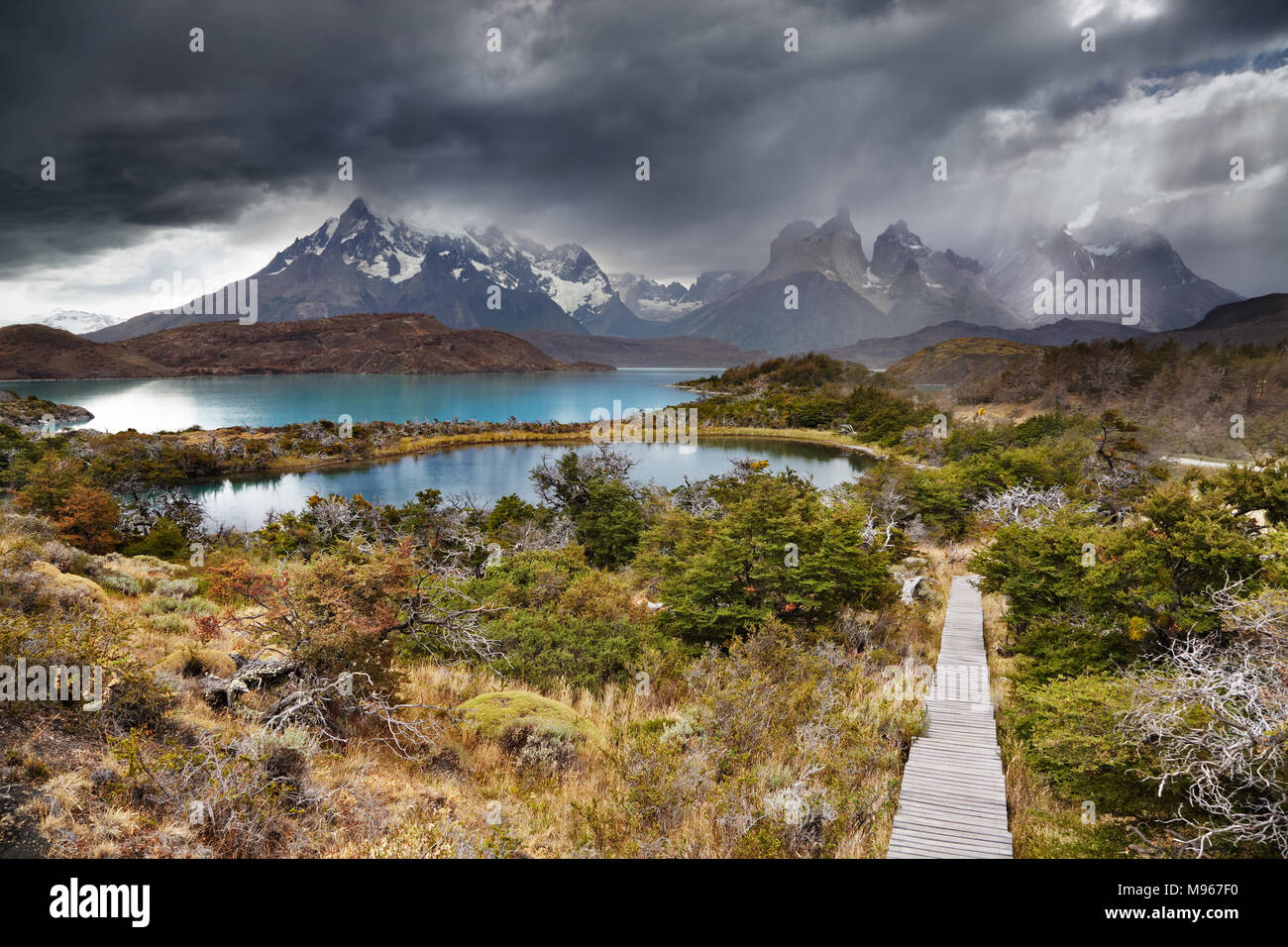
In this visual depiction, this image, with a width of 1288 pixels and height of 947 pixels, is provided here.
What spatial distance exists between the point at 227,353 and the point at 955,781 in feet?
710

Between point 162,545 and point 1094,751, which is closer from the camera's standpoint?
point 1094,751

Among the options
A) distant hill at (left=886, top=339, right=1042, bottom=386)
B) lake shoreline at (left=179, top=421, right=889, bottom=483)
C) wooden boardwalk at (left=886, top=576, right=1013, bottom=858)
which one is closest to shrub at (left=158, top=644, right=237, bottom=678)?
wooden boardwalk at (left=886, top=576, right=1013, bottom=858)

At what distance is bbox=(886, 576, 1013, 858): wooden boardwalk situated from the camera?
522 centimetres

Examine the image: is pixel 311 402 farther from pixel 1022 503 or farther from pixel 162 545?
pixel 1022 503

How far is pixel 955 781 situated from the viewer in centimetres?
621

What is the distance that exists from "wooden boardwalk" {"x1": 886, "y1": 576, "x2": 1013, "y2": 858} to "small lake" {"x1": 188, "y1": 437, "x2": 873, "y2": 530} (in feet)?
74.7

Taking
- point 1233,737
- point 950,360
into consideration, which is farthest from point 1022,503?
point 950,360

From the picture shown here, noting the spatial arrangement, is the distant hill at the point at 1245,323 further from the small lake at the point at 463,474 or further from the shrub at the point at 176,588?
the shrub at the point at 176,588

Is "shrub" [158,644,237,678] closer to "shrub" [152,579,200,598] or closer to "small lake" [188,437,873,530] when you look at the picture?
"shrub" [152,579,200,598]
